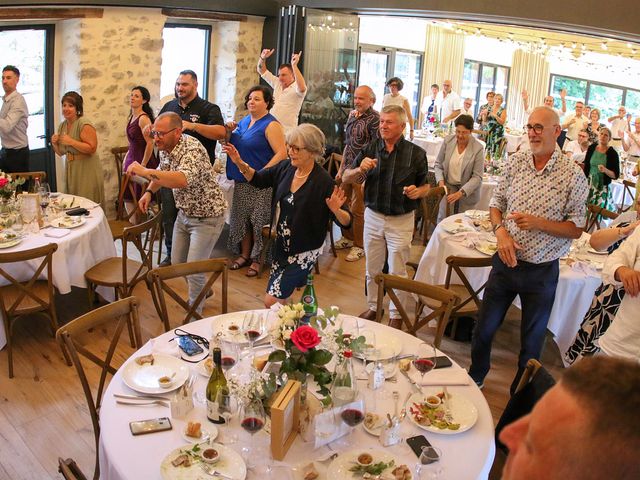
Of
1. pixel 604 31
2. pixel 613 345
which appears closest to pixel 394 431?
pixel 613 345

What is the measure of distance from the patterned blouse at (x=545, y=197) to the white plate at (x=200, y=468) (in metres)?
2.15

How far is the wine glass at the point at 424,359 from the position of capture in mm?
2834

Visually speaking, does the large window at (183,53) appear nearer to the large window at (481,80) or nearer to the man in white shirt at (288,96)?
the man in white shirt at (288,96)

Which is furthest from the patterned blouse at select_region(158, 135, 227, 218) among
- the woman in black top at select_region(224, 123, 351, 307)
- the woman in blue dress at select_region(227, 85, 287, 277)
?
the woman in blue dress at select_region(227, 85, 287, 277)

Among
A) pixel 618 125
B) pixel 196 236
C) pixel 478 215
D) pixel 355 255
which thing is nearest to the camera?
pixel 196 236

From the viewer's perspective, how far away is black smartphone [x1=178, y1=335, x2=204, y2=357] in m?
2.97

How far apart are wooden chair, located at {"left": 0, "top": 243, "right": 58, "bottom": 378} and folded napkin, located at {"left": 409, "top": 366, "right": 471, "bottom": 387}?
247cm

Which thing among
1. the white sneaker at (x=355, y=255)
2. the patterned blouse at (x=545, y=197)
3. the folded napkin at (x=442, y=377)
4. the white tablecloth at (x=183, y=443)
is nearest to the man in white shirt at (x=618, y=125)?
the white sneaker at (x=355, y=255)

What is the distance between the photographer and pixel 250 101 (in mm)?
5578

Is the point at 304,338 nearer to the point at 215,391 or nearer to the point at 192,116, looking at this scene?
the point at 215,391

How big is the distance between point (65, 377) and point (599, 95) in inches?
693

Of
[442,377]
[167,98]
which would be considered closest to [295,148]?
[442,377]

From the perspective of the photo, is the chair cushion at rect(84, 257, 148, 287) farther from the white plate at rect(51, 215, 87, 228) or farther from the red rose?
the red rose

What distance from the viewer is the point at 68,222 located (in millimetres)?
4871
